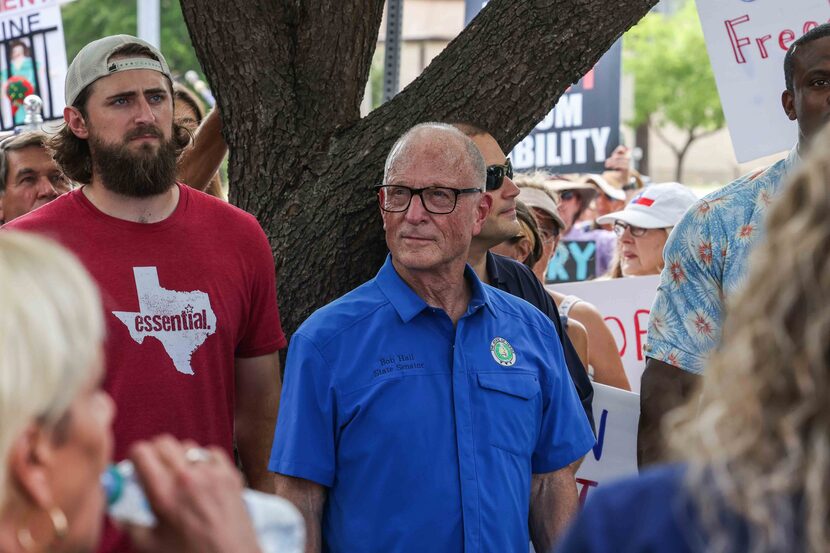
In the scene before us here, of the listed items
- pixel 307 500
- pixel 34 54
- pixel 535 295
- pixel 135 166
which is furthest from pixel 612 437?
pixel 34 54

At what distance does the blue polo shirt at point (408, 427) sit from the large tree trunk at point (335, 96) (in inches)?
34.6

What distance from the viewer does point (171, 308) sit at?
330 centimetres

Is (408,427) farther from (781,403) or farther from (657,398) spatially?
(781,403)

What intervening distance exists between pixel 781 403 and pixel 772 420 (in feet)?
0.07

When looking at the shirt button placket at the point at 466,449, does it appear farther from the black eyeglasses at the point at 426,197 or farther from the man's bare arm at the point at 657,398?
the man's bare arm at the point at 657,398

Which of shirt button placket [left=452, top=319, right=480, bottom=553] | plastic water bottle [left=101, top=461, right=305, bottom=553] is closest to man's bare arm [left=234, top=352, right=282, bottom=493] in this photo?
shirt button placket [left=452, top=319, right=480, bottom=553]

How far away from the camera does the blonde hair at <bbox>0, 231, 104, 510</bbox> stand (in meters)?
1.30

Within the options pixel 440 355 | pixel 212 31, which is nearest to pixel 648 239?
pixel 212 31

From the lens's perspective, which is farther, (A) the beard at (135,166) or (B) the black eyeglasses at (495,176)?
(B) the black eyeglasses at (495,176)

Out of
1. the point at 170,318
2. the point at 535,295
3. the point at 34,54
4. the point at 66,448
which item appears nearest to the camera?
the point at 66,448

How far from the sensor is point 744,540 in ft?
4.16

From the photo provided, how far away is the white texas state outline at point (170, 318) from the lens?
325 centimetres

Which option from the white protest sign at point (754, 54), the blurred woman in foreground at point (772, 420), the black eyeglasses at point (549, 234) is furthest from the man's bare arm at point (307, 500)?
the black eyeglasses at point (549, 234)

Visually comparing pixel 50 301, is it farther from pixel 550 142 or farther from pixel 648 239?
pixel 550 142
